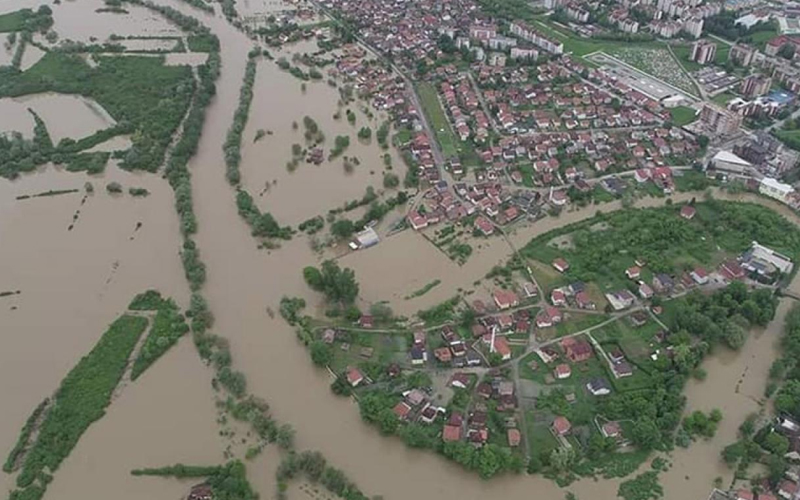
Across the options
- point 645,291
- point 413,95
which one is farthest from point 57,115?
point 645,291

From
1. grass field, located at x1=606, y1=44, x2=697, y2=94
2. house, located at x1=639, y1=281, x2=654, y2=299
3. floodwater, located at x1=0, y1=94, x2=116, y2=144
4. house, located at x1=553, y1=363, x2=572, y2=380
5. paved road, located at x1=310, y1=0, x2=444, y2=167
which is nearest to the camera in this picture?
house, located at x1=553, y1=363, x2=572, y2=380

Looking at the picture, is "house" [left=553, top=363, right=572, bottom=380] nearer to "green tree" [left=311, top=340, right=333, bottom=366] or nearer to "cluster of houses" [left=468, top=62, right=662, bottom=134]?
"green tree" [left=311, top=340, right=333, bottom=366]

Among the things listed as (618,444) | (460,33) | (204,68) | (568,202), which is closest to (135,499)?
→ (618,444)

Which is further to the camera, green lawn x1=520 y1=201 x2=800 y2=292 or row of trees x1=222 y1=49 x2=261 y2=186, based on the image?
row of trees x1=222 y1=49 x2=261 y2=186

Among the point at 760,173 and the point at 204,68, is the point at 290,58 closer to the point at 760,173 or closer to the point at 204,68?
the point at 204,68

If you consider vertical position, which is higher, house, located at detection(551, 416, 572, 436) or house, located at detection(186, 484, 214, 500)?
house, located at detection(551, 416, 572, 436)

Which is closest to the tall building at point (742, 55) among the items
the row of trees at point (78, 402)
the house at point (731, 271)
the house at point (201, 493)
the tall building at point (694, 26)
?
the tall building at point (694, 26)

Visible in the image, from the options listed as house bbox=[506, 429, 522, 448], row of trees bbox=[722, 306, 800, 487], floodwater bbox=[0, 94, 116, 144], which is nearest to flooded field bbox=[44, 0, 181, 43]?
floodwater bbox=[0, 94, 116, 144]
